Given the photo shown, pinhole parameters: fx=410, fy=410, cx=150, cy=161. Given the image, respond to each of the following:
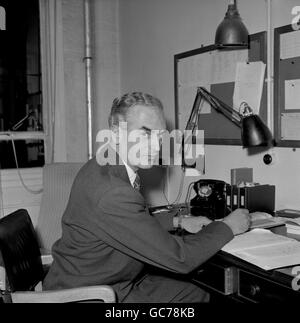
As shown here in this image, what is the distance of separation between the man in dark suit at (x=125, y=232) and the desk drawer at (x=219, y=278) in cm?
9

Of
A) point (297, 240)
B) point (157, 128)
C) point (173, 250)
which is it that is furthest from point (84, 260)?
point (297, 240)

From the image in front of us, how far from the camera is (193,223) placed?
1738 millimetres

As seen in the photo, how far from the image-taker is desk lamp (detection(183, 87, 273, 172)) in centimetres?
179

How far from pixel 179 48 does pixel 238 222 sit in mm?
1464

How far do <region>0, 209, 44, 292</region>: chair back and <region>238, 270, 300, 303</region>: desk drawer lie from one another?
0.77 m

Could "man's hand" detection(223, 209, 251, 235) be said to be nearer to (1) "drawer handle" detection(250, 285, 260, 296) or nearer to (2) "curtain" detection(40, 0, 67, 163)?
(1) "drawer handle" detection(250, 285, 260, 296)

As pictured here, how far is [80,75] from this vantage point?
10.3ft

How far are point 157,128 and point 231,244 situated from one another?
474 mm

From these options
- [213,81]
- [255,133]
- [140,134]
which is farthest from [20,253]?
[213,81]

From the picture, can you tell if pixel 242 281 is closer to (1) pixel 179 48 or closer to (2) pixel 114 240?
(2) pixel 114 240

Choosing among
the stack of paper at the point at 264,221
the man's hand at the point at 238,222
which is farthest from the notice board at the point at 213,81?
the man's hand at the point at 238,222

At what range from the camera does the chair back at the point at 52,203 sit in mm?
2176

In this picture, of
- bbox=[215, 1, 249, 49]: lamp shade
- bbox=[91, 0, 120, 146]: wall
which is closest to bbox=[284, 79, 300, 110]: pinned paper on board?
bbox=[215, 1, 249, 49]: lamp shade
